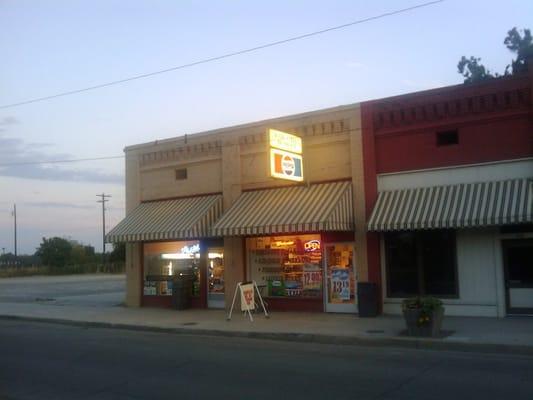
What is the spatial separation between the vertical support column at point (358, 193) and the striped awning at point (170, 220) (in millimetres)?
5199

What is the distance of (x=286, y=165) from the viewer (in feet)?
63.8

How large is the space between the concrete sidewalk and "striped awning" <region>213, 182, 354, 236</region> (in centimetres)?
274

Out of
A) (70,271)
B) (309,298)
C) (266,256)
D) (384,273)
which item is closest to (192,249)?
(266,256)

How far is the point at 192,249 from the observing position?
23375mm

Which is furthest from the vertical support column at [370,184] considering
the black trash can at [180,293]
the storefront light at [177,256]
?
the black trash can at [180,293]

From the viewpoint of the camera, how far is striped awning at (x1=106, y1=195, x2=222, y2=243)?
21.5 m

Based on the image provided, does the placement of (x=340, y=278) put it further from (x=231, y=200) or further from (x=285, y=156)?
(x=231, y=200)

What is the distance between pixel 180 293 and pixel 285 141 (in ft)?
23.5

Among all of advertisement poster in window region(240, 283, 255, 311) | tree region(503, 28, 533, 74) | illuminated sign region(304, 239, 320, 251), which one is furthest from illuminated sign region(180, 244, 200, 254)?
tree region(503, 28, 533, 74)

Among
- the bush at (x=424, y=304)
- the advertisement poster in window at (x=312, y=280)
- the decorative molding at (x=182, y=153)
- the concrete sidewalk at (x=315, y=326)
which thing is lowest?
the concrete sidewalk at (x=315, y=326)

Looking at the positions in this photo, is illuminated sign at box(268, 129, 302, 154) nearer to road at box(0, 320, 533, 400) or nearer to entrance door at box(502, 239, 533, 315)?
road at box(0, 320, 533, 400)

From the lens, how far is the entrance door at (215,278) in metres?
22.6

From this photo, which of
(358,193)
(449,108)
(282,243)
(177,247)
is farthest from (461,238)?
(177,247)

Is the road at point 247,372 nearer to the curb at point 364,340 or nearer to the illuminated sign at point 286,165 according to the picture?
the curb at point 364,340
